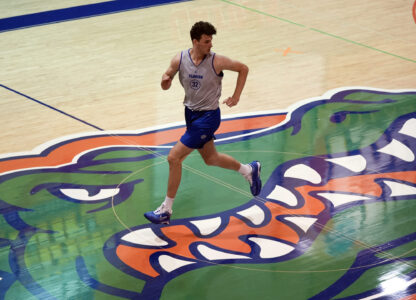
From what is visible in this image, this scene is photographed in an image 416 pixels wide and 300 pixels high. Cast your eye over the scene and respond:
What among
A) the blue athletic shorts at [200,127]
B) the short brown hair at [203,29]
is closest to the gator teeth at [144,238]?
the blue athletic shorts at [200,127]

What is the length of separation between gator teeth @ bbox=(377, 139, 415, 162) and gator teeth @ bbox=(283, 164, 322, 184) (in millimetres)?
921

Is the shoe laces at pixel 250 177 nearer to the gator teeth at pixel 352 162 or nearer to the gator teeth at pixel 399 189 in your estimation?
the gator teeth at pixel 352 162

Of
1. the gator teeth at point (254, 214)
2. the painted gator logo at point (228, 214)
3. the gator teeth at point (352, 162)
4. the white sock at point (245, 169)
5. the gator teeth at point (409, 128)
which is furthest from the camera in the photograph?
the gator teeth at point (409, 128)

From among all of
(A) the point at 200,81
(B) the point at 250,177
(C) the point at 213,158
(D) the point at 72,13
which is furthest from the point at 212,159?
(D) the point at 72,13

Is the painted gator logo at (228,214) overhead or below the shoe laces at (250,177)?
below

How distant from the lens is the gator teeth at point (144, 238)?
5879 mm

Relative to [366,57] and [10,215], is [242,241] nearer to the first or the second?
[10,215]

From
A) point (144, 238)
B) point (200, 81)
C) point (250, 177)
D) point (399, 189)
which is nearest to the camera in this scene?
point (200, 81)

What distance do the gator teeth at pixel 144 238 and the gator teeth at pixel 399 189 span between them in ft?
7.42

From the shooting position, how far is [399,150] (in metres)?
7.45

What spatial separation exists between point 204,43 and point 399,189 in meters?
2.47

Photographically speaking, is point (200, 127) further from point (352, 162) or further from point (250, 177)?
point (352, 162)

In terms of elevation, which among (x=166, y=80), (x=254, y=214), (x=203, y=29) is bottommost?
(x=254, y=214)

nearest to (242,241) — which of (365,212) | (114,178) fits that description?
(365,212)
